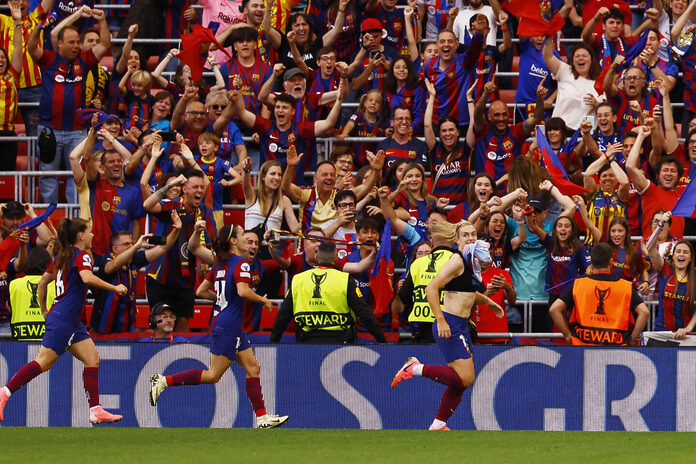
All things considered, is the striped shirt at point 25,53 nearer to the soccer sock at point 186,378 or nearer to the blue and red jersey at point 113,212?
the blue and red jersey at point 113,212

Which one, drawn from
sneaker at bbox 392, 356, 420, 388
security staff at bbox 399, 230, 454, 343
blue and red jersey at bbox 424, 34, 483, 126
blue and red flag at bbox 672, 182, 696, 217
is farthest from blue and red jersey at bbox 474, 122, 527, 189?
sneaker at bbox 392, 356, 420, 388

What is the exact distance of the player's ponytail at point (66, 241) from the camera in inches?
405

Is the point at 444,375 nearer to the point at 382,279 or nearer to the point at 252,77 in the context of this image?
the point at 382,279

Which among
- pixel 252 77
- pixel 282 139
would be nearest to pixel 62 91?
pixel 252 77

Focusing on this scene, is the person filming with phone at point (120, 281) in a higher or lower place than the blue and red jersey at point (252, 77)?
lower

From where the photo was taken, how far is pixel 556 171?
13.0 meters

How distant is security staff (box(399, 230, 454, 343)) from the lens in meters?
10.9

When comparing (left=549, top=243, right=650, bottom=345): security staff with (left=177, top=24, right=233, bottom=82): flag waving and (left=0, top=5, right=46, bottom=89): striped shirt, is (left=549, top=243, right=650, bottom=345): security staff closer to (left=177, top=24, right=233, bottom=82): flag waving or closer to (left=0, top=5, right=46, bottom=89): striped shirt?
(left=177, top=24, right=233, bottom=82): flag waving

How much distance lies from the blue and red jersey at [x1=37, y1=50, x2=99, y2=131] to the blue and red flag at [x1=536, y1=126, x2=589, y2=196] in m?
5.74

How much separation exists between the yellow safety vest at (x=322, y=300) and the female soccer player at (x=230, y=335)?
757 millimetres

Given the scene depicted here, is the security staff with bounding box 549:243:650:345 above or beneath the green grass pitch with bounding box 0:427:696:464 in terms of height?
above

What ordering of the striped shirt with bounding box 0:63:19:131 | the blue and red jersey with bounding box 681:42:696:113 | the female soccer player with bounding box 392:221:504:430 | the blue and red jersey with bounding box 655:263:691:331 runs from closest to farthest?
the female soccer player with bounding box 392:221:504:430 < the blue and red jersey with bounding box 655:263:691:331 < the blue and red jersey with bounding box 681:42:696:113 < the striped shirt with bounding box 0:63:19:131

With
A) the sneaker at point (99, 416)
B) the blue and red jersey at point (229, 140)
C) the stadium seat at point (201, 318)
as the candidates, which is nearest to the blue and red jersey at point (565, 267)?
the stadium seat at point (201, 318)

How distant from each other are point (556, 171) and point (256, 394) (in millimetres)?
4565
